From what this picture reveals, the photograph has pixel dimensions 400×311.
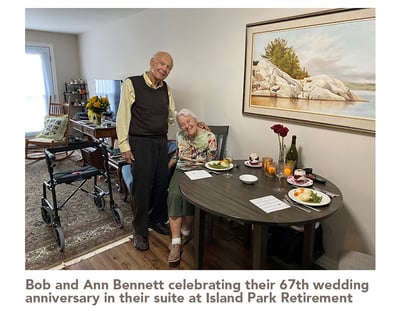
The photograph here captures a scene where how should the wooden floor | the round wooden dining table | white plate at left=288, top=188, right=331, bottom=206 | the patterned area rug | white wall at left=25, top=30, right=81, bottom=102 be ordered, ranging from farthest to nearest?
white wall at left=25, top=30, right=81, bottom=102, the patterned area rug, the wooden floor, white plate at left=288, top=188, right=331, bottom=206, the round wooden dining table

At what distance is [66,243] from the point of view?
7.23 ft

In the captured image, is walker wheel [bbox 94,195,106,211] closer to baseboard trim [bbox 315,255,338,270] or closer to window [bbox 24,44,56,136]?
baseboard trim [bbox 315,255,338,270]

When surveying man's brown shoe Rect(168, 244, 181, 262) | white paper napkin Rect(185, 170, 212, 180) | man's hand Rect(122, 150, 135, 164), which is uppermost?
man's hand Rect(122, 150, 135, 164)

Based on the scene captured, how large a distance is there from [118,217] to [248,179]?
136 cm

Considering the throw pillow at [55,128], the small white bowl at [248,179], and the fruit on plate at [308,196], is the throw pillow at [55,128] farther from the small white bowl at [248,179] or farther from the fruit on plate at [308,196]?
the fruit on plate at [308,196]

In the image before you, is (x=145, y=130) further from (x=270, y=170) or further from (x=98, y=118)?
(x=98, y=118)

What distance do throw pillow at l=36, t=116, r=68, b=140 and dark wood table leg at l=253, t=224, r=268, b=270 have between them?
4227 mm

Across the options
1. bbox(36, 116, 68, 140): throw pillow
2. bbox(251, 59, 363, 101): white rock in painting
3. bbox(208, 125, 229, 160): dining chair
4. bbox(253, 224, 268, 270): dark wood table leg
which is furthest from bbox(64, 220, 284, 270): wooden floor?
bbox(36, 116, 68, 140): throw pillow

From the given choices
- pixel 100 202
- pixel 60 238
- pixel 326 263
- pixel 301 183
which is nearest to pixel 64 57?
pixel 100 202

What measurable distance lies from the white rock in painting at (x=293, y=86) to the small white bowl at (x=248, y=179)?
28.7 inches

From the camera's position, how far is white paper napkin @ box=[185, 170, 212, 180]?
5.79 ft

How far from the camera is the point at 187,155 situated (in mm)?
2164

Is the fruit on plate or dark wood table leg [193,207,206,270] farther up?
the fruit on plate
